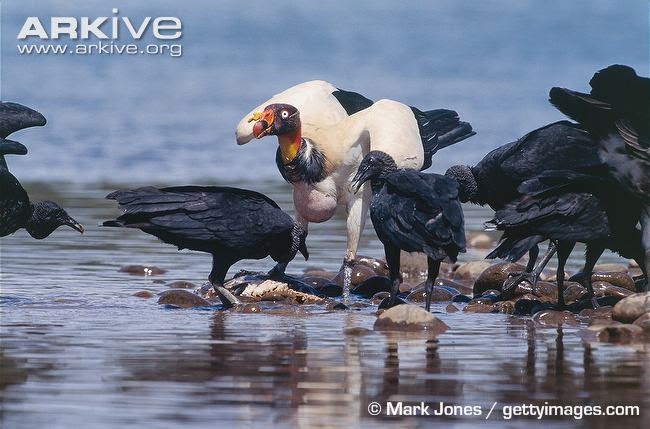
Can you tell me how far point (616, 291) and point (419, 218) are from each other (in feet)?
7.41

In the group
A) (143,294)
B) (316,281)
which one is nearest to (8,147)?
(143,294)

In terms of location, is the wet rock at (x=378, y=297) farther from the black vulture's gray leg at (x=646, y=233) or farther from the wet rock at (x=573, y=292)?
the black vulture's gray leg at (x=646, y=233)

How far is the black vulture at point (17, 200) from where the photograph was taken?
39.9 ft

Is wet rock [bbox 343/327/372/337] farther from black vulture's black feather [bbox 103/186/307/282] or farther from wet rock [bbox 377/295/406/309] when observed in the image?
black vulture's black feather [bbox 103/186/307/282]

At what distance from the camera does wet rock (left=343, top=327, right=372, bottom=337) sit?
9.58 m

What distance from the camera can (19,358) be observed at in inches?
335

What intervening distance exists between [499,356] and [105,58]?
2672cm

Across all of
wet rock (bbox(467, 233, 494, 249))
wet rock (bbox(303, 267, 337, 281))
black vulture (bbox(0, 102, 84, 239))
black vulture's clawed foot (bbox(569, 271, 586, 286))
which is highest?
black vulture (bbox(0, 102, 84, 239))

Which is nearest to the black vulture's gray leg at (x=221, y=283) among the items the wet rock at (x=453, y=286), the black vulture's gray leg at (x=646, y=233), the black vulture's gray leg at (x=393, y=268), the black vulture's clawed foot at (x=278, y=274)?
the black vulture's clawed foot at (x=278, y=274)

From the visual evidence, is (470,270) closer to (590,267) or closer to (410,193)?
(590,267)

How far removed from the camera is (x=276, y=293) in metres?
12.0

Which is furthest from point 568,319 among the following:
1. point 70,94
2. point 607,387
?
point 70,94

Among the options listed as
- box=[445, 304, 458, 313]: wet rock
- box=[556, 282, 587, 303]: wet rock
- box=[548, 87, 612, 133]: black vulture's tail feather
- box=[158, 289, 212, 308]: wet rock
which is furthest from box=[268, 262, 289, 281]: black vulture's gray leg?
box=[548, 87, 612, 133]: black vulture's tail feather

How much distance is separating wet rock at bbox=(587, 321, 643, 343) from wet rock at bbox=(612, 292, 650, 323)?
0.26 m
